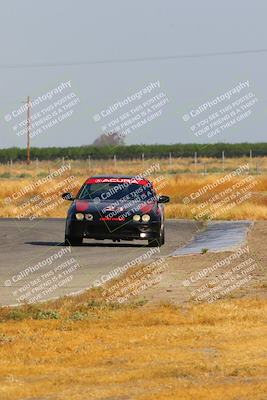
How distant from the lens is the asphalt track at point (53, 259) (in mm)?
19500

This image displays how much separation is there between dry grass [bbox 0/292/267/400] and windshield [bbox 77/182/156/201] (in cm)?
1237

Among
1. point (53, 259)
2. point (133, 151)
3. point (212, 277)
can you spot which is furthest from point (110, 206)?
point (133, 151)

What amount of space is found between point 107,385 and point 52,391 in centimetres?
46

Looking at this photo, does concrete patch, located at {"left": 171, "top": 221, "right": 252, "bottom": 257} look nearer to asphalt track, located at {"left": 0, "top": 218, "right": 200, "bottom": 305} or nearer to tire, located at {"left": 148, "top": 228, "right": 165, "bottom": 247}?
asphalt track, located at {"left": 0, "top": 218, "right": 200, "bottom": 305}

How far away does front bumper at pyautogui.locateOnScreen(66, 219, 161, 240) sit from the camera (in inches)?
1109

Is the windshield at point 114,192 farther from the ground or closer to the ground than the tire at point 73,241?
farther from the ground

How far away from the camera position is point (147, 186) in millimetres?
30031

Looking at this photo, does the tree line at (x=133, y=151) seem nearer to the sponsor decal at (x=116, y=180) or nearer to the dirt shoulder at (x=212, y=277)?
the sponsor decal at (x=116, y=180)

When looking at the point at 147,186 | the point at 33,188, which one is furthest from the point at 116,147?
the point at 147,186

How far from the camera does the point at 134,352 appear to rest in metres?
12.3

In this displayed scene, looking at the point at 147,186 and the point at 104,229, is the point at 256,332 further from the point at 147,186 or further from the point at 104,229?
the point at 147,186

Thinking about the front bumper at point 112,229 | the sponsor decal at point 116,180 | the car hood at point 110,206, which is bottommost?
the front bumper at point 112,229

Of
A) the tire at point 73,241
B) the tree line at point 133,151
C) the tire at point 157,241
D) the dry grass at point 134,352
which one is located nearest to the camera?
the dry grass at point 134,352

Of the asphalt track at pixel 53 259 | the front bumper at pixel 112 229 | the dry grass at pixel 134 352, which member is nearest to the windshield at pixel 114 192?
the front bumper at pixel 112 229
